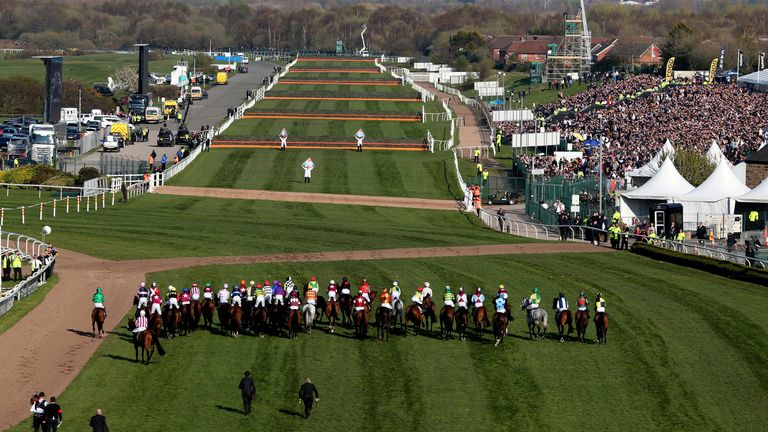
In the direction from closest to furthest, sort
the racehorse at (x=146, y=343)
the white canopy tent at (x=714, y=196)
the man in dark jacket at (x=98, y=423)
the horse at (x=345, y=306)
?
the man in dark jacket at (x=98, y=423) < the racehorse at (x=146, y=343) < the horse at (x=345, y=306) < the white canopy tent at (x=714, y=196)

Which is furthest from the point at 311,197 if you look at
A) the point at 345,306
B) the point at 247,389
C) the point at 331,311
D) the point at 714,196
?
the point at 247,389

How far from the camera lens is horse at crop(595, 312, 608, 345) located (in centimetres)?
3916

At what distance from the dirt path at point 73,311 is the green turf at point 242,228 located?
1.86 meters

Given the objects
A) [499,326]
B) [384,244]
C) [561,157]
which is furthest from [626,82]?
[499,326]

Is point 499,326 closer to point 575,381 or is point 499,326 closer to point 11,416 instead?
point 575,381

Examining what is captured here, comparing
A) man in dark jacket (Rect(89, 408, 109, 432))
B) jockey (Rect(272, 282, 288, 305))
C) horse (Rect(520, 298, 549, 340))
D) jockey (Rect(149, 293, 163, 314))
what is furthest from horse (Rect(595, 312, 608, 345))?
man in dark jacket (Rect(89, 408, 109, 432))

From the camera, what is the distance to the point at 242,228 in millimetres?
62938

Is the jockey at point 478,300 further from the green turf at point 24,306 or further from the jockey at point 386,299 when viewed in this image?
the green turf at point 24,306

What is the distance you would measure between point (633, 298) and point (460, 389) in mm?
14150

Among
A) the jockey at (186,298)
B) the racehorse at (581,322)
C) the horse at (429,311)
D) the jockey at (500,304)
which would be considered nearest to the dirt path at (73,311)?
the jockey at (186,298)

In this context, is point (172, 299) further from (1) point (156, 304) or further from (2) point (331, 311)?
(2) point (331, 311)

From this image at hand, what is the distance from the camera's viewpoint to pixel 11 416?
104ft

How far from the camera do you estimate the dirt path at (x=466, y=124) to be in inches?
4005

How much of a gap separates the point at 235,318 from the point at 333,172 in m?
45.8
